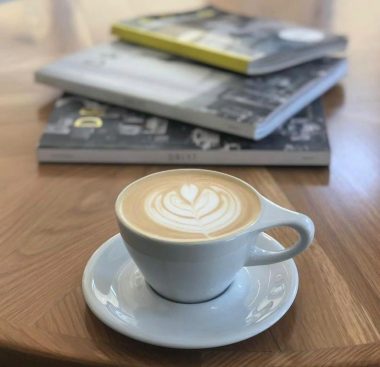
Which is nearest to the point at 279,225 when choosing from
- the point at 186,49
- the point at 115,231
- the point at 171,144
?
the point at 115,231

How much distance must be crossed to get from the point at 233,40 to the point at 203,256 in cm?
56

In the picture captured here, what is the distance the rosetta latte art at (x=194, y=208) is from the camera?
0.46m

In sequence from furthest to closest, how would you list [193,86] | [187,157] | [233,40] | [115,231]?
1. [233,40]
2. [193,86]
3. [187,157]
4. [115,231]

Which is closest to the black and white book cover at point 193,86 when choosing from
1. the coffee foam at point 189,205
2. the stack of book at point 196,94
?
the stack of book at point 196,94

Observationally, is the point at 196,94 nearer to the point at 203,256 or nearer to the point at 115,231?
the point at 115,231

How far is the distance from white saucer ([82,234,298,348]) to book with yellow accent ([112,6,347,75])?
0.40 m

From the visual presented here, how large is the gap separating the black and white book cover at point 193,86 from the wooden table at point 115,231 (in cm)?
4

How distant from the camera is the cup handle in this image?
0.46m

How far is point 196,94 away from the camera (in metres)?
0.80

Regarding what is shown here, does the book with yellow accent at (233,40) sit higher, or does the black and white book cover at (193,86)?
the book with yellow accent at (233,40)

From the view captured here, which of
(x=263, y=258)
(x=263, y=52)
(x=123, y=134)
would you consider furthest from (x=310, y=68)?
(x=263, y=258)

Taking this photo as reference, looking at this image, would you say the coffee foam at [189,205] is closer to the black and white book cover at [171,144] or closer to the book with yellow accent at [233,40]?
the black and white book cover at [171,144]

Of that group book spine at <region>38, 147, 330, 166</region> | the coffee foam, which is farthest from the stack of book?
the coffee foam

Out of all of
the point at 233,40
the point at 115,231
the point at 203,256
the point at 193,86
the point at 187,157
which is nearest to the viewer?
the point at 203,256
